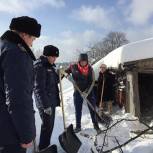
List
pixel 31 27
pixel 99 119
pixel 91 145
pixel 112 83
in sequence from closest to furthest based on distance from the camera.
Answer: pixel 31 27 < pixel 91 145 < pixel 99 119 < pixel 112 83

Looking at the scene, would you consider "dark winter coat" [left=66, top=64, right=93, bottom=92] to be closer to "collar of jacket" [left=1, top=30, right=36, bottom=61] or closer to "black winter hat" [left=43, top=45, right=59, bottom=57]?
"black winter hat" [left=43, top=45, right=59, bottom=57]

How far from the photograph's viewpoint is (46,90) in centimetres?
532

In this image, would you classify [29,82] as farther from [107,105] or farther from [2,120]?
[107,105]

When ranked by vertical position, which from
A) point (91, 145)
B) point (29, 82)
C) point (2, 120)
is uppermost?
point (29, 82)

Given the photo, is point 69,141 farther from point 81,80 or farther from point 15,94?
point 81,80

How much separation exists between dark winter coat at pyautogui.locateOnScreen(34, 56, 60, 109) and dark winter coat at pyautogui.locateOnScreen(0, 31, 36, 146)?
2.34m

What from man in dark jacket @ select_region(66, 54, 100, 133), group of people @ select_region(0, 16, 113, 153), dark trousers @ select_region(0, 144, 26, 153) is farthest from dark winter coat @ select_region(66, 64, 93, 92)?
dark trousers @ select_region(0, 144, 26, 153)

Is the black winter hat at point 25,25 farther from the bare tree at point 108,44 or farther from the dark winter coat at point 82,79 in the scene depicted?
the bare tree at point 108,44

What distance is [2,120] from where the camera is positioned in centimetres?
281

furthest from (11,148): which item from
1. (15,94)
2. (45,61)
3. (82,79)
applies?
(82,79)

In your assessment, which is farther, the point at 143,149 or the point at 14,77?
the point at 143,149

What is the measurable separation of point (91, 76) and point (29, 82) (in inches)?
192

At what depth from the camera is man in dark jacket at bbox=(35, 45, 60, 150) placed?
206 inches

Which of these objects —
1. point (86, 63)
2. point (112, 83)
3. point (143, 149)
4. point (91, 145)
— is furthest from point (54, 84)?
point (112, 83)
